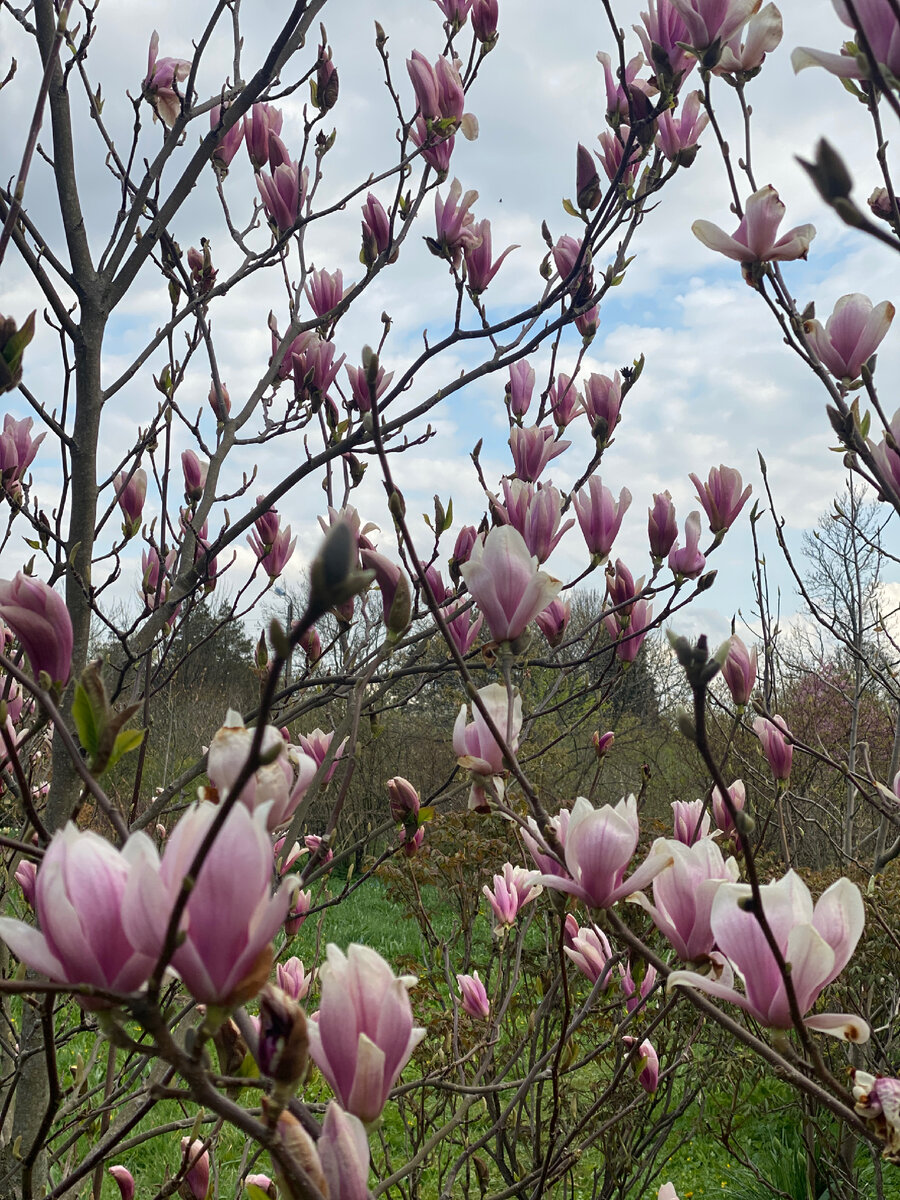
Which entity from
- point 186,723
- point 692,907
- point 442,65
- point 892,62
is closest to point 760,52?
point 442,65

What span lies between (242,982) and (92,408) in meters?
1.61

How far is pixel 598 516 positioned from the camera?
1.97 m

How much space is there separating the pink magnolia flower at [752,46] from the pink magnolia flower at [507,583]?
1.13 metres

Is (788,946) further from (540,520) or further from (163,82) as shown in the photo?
(163,82)

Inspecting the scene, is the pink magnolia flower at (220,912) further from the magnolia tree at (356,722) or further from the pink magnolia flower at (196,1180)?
the pink magnolia flower at (196,1180)

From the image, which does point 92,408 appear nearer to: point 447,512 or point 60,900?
point 447,512

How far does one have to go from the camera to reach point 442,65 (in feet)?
7.18

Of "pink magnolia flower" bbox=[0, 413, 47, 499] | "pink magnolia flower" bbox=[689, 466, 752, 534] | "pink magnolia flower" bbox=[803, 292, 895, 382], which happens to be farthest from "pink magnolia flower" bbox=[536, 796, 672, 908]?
"pink magnolia flower" bbox=[0, 413, 47, 499]

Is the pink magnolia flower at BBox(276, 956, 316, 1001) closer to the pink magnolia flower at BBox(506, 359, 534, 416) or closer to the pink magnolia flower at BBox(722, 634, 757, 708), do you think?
the pink magnolia flower at BBox(722, 634, 757, 708)

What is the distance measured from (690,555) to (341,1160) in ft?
5.79

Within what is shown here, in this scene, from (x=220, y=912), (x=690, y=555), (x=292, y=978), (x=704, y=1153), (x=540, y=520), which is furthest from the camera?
(x=704, y=1153)

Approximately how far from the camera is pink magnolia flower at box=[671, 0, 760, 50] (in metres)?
1.57

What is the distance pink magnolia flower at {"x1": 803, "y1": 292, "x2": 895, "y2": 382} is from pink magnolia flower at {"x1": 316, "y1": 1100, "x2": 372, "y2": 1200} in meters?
1.37

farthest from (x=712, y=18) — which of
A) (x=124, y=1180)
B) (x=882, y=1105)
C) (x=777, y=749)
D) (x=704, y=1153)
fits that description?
(x=704, y=1153)
